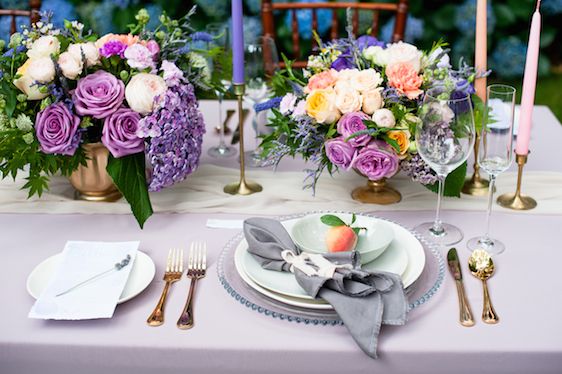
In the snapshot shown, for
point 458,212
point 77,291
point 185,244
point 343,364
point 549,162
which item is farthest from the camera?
point 549,162

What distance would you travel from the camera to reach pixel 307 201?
1.46 meters

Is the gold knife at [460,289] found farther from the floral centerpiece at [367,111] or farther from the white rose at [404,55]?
the white rose at [404,55]

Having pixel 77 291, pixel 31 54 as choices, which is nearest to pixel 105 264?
pixel 77 291

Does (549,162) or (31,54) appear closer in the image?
(31,54)

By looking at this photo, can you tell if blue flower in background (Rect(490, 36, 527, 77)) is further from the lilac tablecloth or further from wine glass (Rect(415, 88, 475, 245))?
the lilac tablecloth

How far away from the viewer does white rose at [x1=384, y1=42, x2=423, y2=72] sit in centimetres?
134

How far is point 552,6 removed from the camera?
13.3 feet

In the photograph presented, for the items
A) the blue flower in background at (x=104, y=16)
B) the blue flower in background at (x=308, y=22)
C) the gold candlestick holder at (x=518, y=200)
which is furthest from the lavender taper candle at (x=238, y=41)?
the blue flower in background at (x=104, y=16)

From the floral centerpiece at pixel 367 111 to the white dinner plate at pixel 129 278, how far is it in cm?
33

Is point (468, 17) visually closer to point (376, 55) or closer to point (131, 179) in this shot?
point (376, 55)

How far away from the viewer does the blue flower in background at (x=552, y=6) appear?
4047 mm

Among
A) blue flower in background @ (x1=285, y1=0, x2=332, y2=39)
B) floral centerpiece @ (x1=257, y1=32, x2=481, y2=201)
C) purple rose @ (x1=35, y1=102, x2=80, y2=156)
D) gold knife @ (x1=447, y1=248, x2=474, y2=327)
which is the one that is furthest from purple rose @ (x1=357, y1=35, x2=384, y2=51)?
blue flower in background @ (x1=285, y1=0, x2=332, y2=39)

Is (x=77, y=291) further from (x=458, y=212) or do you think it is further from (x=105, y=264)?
(x=458, y=212)

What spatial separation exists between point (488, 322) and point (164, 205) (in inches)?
26.6
